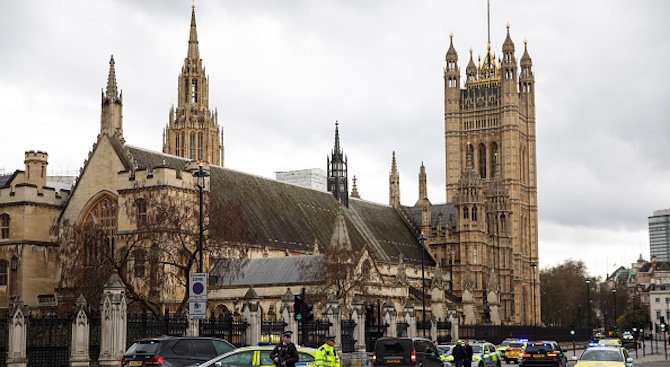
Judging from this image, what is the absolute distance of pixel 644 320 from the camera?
155 m

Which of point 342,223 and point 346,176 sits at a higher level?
point 346,176

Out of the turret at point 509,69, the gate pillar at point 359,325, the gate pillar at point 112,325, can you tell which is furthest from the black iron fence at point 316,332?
the turret at point 509,69

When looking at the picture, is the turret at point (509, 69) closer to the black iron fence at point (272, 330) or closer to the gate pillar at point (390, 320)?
the gate pillar at point (390, 320)

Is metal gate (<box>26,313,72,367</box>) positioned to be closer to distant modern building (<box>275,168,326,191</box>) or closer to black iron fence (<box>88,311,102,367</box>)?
black iron fence (<box>88,311,102,367</box>)

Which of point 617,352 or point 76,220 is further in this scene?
point 76,220

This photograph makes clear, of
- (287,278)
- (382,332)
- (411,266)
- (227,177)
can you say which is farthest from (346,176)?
(382,332)

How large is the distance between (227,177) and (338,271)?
53.9 ft

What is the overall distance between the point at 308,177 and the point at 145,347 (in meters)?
128

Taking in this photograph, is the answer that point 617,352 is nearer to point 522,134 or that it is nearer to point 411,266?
point 411,266

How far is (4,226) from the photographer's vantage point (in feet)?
218

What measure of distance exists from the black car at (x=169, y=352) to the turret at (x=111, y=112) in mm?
38371

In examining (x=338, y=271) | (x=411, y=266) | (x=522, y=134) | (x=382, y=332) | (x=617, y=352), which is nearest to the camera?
(x=617, y=352)

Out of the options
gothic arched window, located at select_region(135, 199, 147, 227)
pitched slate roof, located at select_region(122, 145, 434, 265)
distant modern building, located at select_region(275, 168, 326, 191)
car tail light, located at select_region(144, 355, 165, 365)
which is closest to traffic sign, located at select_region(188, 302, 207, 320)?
car tail light, located at select_region(144, 355, 165, 365)

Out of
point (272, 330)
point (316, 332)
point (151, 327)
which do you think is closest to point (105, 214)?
point (272, 330)
